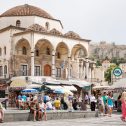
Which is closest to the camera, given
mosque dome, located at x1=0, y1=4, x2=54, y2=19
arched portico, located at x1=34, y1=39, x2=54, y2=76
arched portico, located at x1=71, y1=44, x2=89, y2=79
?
arched portico, located at x1=34, y1=39, x2=54, y2=76

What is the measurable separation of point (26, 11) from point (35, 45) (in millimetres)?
6896

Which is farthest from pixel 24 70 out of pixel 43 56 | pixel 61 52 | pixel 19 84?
pixel 19 84

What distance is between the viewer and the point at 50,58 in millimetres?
49062

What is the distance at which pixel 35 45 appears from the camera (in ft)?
150

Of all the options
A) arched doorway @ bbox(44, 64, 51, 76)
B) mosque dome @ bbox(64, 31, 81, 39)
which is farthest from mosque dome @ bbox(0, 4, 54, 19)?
arched doorway @ bbox(44, 64, 51, 76)

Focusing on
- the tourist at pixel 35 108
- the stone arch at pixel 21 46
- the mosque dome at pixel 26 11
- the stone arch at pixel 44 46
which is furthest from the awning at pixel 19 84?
the tourist at pixel 35 108

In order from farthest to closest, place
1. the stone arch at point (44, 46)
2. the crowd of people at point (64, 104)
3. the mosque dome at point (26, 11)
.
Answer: the mosque dome at point (26, 11) < the stone arch at point (44, 46) < the crowd of people at point (64, 104)

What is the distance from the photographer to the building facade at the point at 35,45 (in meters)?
45.6

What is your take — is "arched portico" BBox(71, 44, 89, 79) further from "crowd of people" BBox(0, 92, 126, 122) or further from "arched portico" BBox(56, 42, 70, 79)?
"crowd of people" BBox(0, 92, 126, 122)

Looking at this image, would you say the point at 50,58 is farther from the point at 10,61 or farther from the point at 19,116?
the point at 19,116

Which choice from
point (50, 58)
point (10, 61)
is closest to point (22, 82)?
point (10, 61)

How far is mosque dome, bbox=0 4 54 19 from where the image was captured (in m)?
50.3

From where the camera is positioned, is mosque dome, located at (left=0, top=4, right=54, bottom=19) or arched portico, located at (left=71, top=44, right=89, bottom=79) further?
arched portico, located at (left=71, top=44, right=89, bottom=79)

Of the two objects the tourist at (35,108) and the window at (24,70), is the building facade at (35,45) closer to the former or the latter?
the window at (24,70)
